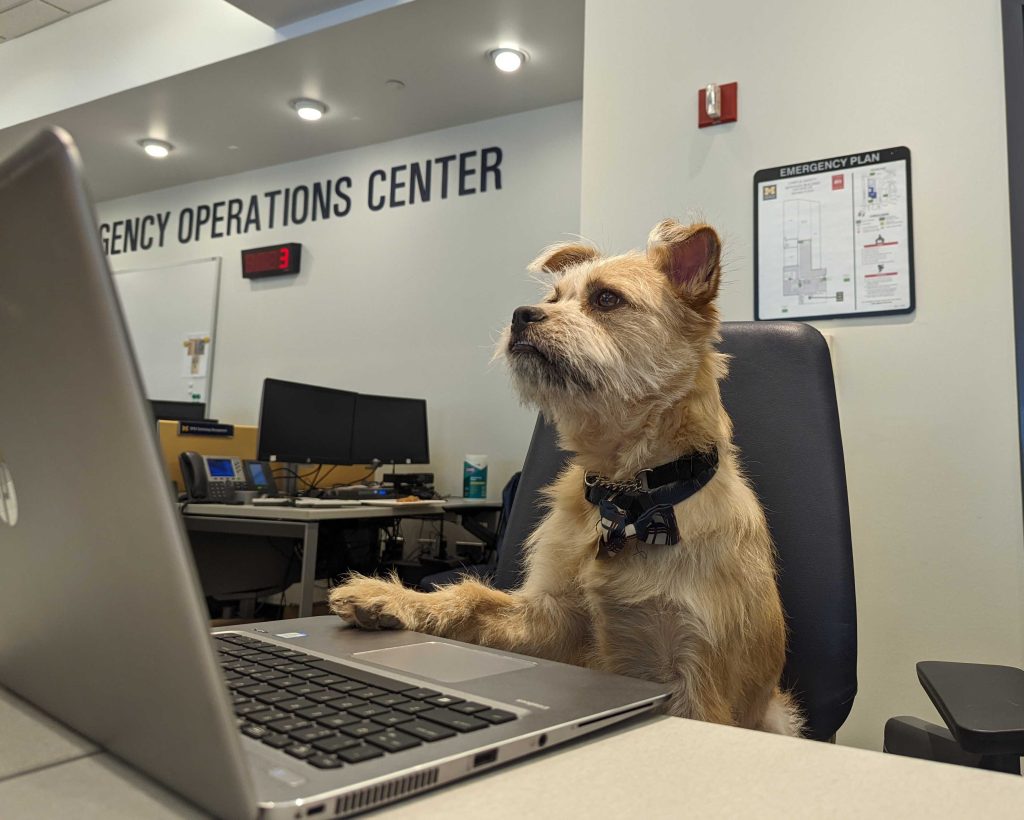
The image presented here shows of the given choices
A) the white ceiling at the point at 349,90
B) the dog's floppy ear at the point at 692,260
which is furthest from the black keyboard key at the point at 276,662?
the white ceiling at the point at 349,90

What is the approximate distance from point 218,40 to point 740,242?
126 inches

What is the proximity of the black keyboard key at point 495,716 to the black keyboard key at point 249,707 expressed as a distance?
0.14m

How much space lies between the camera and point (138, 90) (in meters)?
4.29

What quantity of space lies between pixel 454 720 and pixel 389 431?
3756 mm

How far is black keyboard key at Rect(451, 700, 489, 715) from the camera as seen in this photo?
50 cm

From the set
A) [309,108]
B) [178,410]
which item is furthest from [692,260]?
[178,410]

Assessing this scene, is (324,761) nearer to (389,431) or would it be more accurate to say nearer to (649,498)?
(649,498)

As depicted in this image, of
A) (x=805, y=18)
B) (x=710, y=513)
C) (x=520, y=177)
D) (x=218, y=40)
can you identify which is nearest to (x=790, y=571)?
(x=710, y=513)

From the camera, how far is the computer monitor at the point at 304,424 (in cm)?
348

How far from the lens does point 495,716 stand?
0.49 metres

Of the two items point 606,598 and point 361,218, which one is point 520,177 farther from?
point 606,598

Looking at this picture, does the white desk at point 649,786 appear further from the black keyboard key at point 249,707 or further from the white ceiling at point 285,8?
the white ceiling at point 285,8

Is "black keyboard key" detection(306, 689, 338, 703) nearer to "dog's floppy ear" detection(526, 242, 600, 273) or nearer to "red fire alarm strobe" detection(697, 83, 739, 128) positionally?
"dog's floppy ear" detection(526, 242, 600, 273)

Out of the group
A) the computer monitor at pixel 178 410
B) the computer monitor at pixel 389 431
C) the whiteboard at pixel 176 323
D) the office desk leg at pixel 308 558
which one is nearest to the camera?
the office desk leg at pixel 308 558
